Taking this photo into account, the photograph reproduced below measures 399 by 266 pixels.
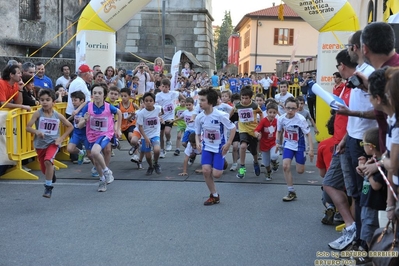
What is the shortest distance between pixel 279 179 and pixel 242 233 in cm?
372

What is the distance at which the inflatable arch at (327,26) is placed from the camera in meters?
12.8

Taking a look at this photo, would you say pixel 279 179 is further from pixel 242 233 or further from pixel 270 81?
pixel 270 81

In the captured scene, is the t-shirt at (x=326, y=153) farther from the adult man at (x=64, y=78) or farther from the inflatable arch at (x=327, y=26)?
the adult man at (x=64, y=78)

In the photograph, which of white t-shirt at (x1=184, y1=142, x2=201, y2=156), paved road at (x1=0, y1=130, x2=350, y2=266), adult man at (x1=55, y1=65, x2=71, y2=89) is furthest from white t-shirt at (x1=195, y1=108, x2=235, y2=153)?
adult man at (x1=55, y1=65, x2=71, y2=89)

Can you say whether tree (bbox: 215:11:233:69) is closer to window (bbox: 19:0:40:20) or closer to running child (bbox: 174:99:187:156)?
window (bbox: 19:0:40:20)

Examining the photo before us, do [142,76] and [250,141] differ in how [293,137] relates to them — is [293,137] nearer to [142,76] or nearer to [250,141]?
[250,141]

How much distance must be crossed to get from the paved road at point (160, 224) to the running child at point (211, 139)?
0.41m

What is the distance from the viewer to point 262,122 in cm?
964

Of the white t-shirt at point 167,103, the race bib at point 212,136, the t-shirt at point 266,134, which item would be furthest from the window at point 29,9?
the race bib at point 212,136

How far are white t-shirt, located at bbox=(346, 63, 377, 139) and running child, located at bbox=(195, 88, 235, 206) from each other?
2816mm

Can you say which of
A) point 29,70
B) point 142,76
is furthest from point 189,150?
point 142,76

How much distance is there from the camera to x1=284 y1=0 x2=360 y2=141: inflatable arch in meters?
12.8

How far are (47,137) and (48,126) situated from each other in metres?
0.16

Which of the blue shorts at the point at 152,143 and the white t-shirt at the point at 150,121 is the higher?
the white t-shirt at the point at 150,121
